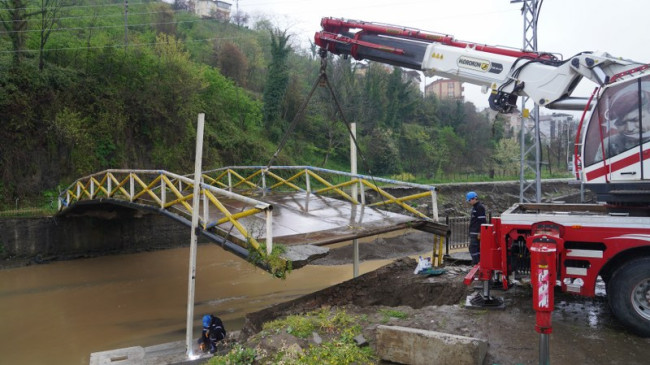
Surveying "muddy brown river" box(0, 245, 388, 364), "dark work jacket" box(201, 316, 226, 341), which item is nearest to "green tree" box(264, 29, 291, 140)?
"muddy brown river" box(0, 245, 388, 364)

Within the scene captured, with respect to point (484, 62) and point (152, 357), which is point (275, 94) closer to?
point (484, 62)

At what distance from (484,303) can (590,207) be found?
249 cm

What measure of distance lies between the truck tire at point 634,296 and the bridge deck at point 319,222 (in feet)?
11.5

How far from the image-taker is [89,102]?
21719 millimetres

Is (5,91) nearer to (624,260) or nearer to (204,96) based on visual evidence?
(204,96)

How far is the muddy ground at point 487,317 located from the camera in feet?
16.0

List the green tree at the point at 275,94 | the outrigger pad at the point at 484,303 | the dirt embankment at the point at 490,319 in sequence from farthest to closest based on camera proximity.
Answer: the green tree at the point at 275,94, the outrigger pad at the point at 484,303, the dirt embankment at the point at 490,319

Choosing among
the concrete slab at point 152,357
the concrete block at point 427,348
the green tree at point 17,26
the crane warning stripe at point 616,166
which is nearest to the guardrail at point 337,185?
the crane warning stripe at point 616,166

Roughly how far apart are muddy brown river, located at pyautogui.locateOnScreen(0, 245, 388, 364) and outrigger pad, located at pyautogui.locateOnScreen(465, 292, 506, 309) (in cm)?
553

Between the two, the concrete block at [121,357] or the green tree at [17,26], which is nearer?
the concrete block at [121,357]

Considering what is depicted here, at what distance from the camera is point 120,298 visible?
1242 centimetres

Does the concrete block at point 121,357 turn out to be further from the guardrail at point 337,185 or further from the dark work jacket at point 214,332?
the guardrail at point 337,185

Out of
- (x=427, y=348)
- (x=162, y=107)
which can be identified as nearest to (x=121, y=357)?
(x=427, y=348)

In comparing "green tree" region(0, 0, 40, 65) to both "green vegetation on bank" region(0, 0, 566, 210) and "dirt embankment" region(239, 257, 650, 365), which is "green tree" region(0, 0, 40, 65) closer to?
"green vegetation on bank" region(0, 0, 566, 210)
